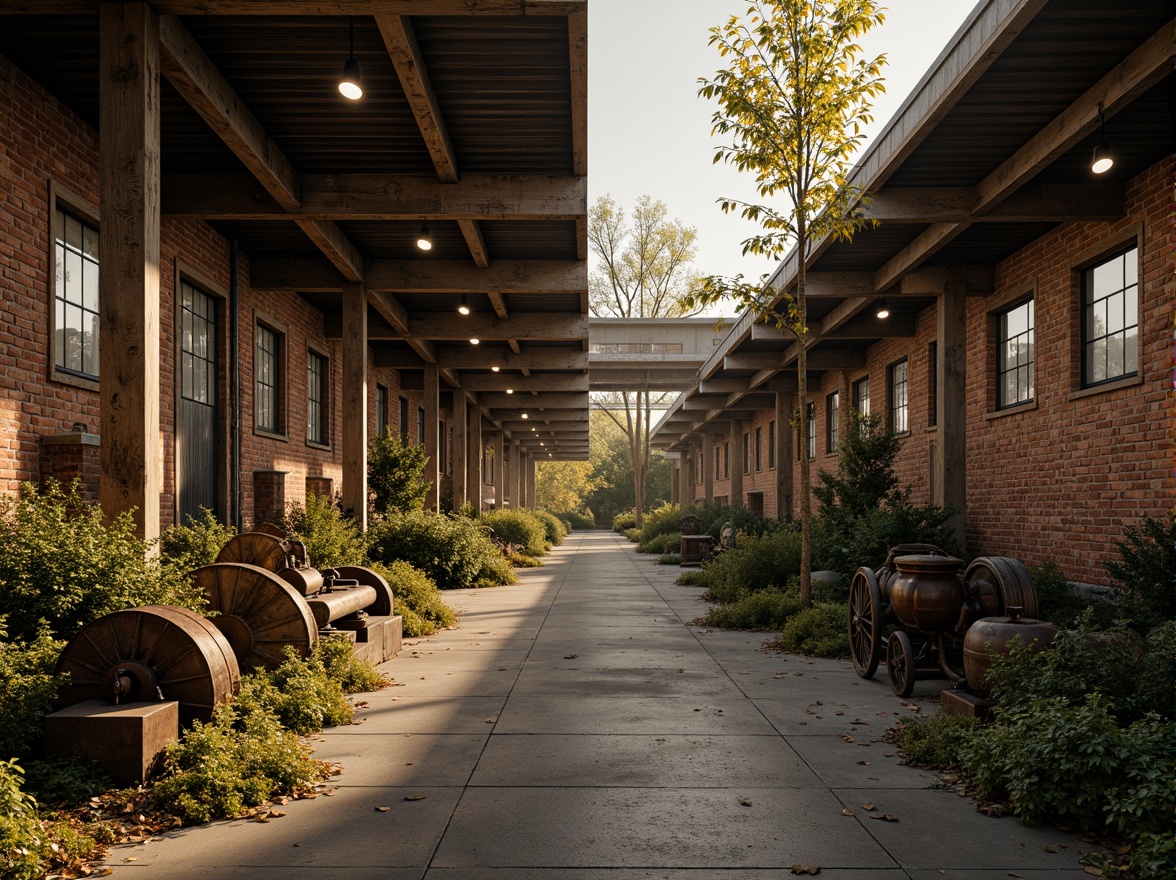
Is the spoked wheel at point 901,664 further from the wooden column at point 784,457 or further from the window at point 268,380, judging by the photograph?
the wooden column at point 784,457

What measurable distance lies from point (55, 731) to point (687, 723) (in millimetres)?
3998

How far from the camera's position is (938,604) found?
23.5ft

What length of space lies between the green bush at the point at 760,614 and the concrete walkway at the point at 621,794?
2.74 m

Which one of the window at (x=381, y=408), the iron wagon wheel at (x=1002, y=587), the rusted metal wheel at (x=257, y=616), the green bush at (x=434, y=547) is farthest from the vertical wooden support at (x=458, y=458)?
the iron wagon wheel at (x=1002, y=587)

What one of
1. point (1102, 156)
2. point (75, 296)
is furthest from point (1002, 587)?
point (75, 296)

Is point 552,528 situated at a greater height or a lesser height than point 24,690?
lesser

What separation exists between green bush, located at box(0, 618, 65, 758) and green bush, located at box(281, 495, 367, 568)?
16.9ft

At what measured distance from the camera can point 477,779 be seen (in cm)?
538

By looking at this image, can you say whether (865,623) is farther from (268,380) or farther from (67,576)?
(268,380)

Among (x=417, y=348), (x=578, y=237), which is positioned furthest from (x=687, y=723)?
(x=417, y=348)

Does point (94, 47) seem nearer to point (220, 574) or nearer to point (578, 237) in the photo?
point (220, 574)

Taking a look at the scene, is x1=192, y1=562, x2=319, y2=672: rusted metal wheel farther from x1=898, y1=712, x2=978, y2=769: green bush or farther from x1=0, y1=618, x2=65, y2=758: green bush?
x1=898, y1=712, x2=978, y2=769: green bush

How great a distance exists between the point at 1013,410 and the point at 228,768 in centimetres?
1189

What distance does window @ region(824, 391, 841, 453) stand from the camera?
23.8m
